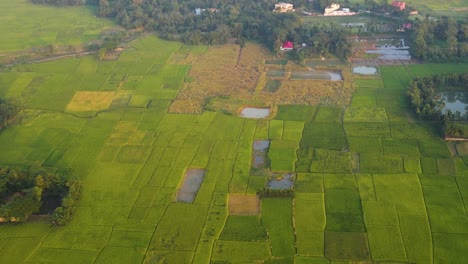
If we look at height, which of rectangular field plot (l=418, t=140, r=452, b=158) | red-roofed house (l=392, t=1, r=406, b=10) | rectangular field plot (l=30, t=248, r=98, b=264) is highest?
red-roofed house (l=392, t=1, r=406, b=10)

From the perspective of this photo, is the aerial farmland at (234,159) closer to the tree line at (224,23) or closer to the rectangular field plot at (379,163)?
the rectangular field plot at (379,163)

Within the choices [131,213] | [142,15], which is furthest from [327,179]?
[142,15]

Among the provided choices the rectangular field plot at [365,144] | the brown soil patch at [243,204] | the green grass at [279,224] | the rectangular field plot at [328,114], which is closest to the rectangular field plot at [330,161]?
the rectangular field plot at [365,144]

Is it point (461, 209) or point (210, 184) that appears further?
point (210, 184)

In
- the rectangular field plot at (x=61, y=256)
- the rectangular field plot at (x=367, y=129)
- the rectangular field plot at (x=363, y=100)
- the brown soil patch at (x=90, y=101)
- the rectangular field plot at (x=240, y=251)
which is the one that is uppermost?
the rectangular field plot at (x=363, y=100)

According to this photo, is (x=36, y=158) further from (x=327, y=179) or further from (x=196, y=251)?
(x=327, y=179)

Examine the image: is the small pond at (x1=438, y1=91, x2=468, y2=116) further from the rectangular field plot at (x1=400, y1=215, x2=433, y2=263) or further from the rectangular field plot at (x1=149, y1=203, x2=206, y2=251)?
the rectangular field plot at (x1=149, y1=203, x2=206, y2=251)

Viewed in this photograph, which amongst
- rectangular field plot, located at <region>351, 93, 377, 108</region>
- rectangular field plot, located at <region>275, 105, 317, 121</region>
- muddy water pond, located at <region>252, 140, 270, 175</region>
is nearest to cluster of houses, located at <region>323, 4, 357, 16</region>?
rectangular field plot, located at <region>351, 93, 377, 108</region>
